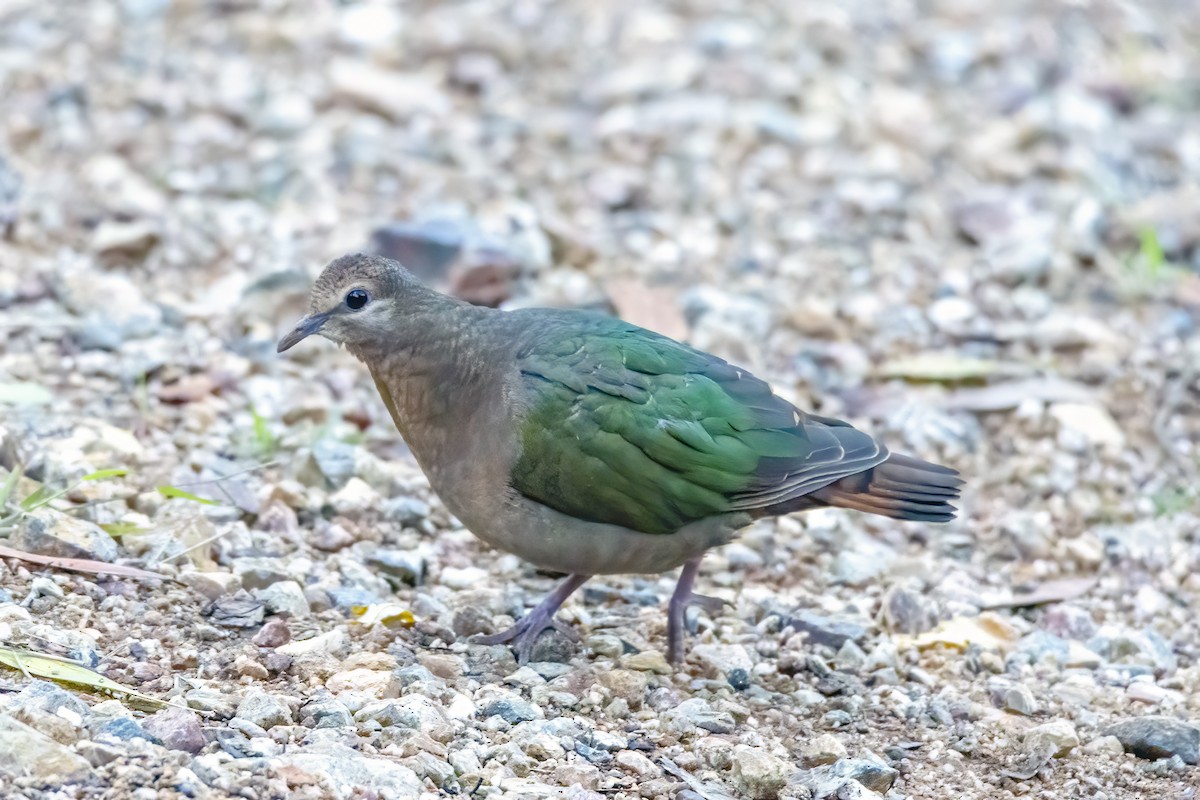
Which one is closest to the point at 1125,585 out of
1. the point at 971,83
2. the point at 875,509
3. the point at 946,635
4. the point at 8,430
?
the point at 946,635

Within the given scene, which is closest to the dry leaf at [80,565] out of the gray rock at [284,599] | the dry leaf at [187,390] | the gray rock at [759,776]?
the gray rock at [284,599]

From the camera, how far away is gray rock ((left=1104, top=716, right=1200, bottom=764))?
4.30m

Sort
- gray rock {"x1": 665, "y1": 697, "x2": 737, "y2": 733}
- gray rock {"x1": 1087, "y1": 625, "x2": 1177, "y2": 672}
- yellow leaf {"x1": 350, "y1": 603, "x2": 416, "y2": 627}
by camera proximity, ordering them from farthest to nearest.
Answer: gray rock {"x1": 1087, "y1": 625, "x2": 1177, "y2": 672}
yellow leaf {"x1": 350, "y1": 603, "x2": 416, "y2": 627}
gray rock {"x1": 665, "y1": 697, "x2": 737, "y2": 733}

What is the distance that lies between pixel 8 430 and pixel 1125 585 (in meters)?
3.68

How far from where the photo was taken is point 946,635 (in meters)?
5.05

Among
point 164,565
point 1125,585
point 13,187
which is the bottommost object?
point 1125,585

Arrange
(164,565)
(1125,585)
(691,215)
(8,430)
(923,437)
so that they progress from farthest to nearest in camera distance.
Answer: (691,215), (923,437), (1125,585), (8,430), (164,565)

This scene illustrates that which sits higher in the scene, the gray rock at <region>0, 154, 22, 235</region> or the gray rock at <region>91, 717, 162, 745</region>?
the gray rock at <region>0, 154, 22, 235</region>

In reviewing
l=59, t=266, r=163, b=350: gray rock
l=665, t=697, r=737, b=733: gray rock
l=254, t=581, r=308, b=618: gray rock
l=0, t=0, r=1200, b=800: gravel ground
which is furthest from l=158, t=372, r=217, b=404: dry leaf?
l=665, t=697, r=737, b=733: gray rock

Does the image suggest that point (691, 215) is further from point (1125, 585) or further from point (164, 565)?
point (164, 565)

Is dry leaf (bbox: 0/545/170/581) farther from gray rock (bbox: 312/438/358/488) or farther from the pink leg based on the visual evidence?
the pink leg

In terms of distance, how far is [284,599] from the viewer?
4520mm

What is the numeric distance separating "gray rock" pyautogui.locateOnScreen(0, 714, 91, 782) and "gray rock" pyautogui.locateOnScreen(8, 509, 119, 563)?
1116 mm

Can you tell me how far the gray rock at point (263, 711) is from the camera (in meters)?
3.76
